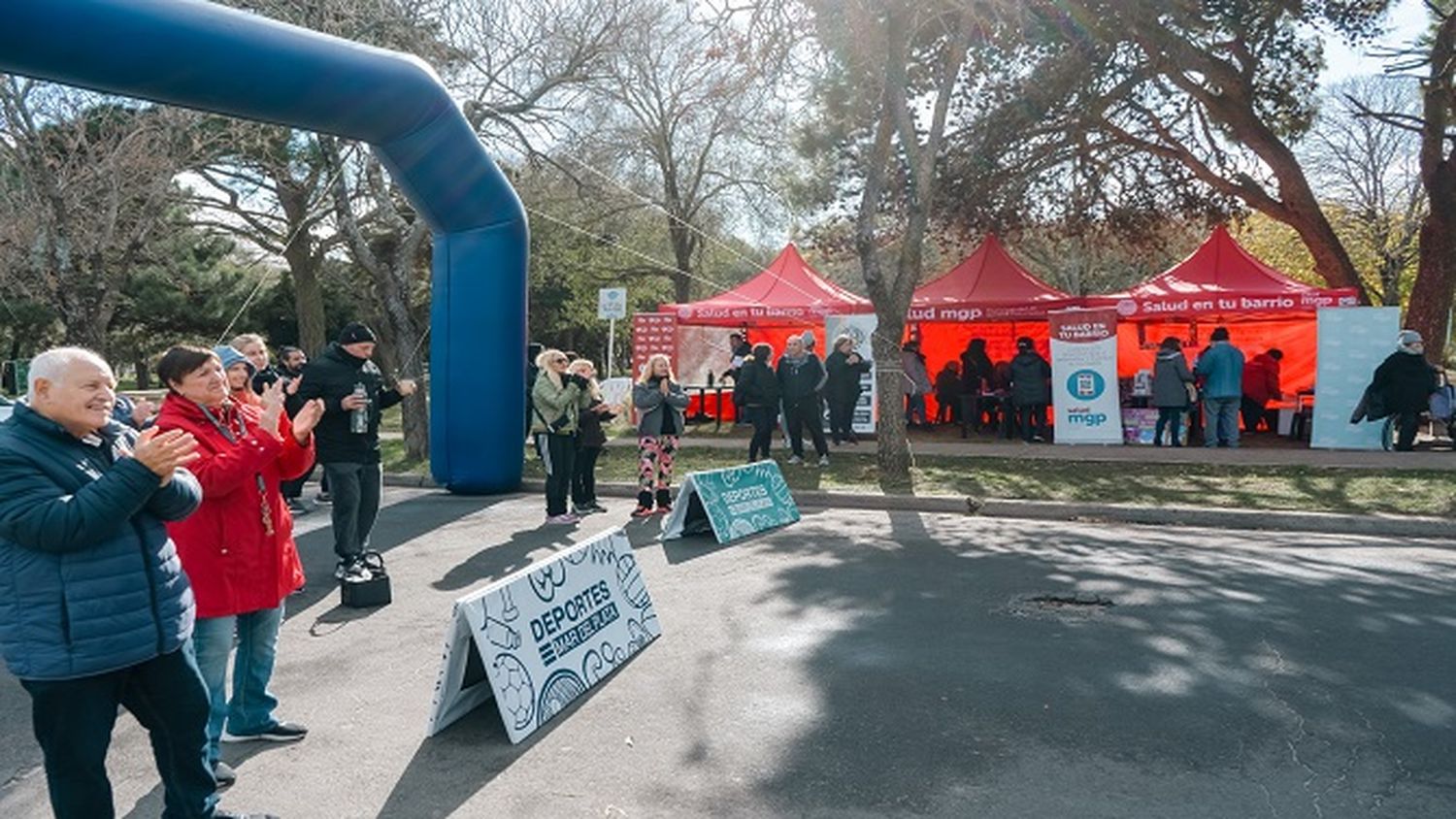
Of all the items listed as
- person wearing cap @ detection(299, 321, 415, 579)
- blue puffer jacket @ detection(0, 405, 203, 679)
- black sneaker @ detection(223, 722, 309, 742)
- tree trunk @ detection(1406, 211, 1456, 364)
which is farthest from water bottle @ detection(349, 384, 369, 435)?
tree trunk @ detection(1406, 211, 1456, 364)

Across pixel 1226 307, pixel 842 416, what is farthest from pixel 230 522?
pixel 1226 307

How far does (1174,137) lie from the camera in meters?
19.1

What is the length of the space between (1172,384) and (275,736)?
45.2 feet

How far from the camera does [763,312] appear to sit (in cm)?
1808

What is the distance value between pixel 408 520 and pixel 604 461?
14.3 ft

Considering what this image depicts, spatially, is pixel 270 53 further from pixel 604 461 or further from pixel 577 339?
pixel 577 339

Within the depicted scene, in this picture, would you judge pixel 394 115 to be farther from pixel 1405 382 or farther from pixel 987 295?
pixel 1405 382

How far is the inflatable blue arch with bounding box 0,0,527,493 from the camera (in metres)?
6.36

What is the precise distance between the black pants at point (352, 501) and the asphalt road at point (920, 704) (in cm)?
41

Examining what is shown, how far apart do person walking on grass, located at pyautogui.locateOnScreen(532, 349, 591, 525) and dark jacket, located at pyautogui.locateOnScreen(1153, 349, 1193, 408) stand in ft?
31.4

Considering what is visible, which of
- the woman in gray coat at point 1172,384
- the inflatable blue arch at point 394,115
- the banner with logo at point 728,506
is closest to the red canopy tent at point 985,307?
the woman in gray coat at point 1172,384

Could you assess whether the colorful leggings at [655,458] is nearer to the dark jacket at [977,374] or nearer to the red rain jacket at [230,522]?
the red rain jacket at [230,522]

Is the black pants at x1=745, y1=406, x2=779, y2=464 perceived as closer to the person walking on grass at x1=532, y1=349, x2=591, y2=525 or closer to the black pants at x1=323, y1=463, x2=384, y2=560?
the person walking on grass at x1=532, y1=349, x2=591, y2=525

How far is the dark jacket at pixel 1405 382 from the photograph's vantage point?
1354cm
